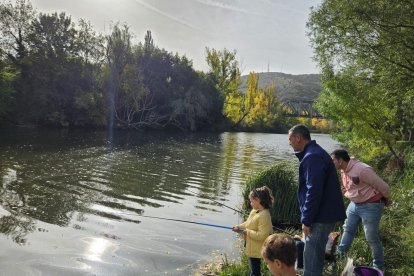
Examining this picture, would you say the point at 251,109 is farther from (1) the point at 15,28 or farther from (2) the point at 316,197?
(2) the point at 316,197

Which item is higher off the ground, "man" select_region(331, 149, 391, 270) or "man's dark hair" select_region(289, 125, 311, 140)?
"man's dark hair" select_region(289, 125, 311, 140)

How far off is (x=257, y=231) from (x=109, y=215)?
19.9 ft

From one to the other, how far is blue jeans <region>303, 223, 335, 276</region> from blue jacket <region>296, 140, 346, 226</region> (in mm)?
102

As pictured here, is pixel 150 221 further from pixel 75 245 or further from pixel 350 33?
pixel 350 33

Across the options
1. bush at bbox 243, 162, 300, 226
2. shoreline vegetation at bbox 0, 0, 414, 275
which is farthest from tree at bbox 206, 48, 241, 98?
bush at bbox 243, 162, 300, 226

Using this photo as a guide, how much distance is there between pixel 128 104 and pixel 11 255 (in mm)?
41608

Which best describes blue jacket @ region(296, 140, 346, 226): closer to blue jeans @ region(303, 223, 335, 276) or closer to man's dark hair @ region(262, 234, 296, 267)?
blue jeans @ region(303, 223, 335, 276)

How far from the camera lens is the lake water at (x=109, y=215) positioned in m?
6.71

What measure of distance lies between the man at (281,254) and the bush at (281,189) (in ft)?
20.6

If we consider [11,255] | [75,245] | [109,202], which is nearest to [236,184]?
[109,202]

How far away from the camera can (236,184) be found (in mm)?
15312

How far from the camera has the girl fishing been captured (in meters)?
4.62

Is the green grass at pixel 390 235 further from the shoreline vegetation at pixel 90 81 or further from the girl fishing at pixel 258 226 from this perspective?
the shoreline vegetation at pixel 90 81

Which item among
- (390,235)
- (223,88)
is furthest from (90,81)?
(390,235)
